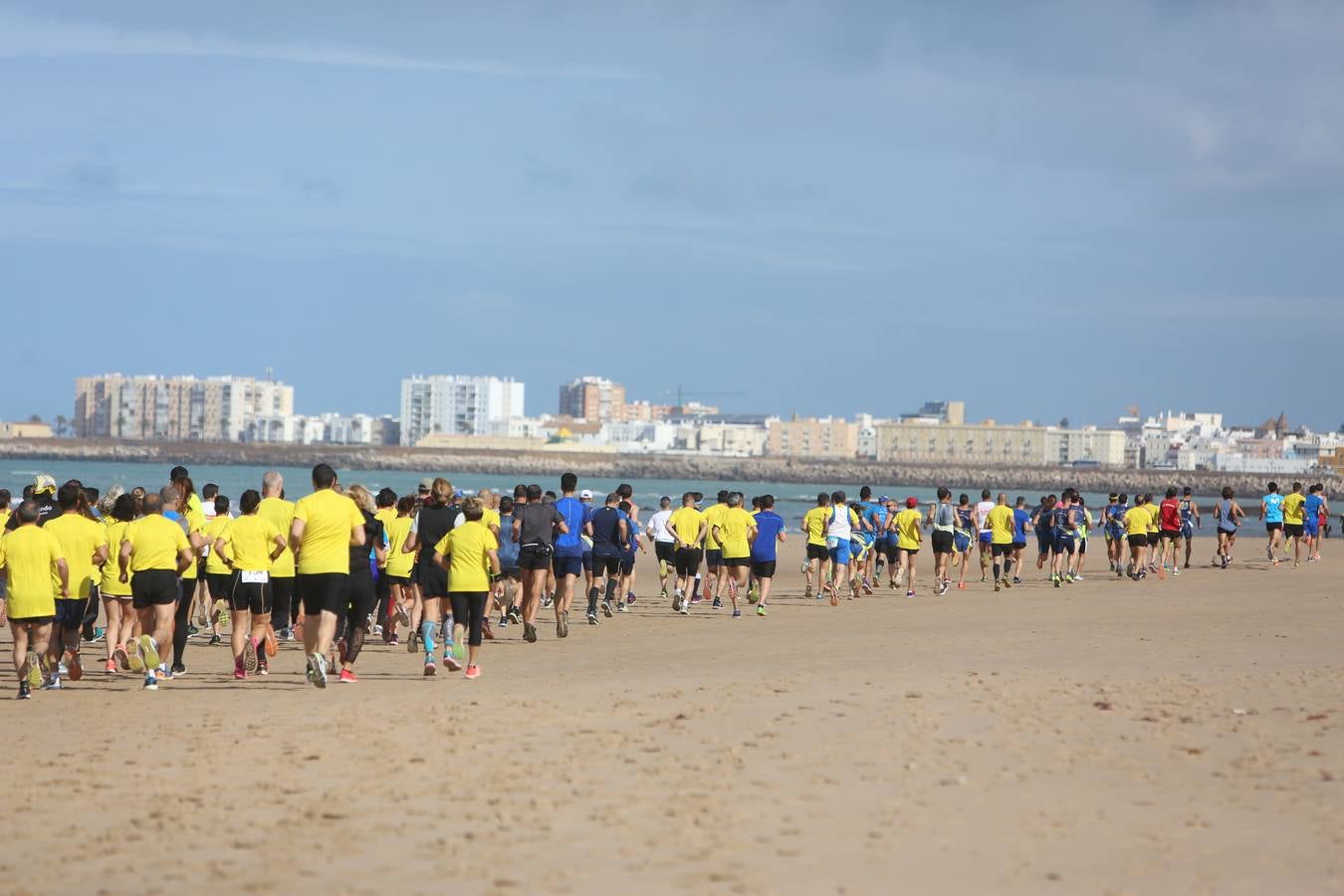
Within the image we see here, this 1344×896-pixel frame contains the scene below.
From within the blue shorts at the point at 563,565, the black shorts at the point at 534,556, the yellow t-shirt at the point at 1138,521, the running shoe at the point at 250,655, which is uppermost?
the yellow t-shirt at the point at 1138,521

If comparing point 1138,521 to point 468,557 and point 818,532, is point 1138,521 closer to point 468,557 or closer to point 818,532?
point 818,532

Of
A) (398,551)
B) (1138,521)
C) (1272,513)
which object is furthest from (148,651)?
(1272,513)

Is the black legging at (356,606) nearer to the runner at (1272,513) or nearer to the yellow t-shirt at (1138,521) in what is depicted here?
the yellow t-shirt at (1138,521)

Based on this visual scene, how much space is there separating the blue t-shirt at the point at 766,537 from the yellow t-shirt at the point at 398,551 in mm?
5251

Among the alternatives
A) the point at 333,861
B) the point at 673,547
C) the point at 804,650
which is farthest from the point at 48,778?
the point at 673,547

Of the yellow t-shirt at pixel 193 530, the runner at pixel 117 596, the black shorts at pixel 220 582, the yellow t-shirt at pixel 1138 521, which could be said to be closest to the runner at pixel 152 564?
the yellow t-shirt at pixel 193 530

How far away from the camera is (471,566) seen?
12039 mm

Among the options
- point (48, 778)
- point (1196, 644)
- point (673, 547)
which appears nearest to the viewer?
point (48, 778)

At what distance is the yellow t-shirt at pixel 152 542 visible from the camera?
38.5 ft

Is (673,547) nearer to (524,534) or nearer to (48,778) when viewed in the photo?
(524,534)

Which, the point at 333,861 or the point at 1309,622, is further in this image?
the point at 1309,622

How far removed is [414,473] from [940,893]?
18013cm

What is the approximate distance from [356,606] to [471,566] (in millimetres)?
887

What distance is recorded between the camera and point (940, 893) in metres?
5.82
